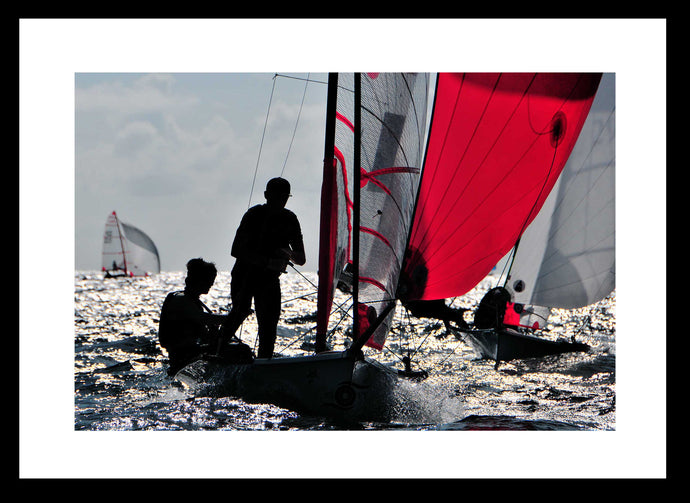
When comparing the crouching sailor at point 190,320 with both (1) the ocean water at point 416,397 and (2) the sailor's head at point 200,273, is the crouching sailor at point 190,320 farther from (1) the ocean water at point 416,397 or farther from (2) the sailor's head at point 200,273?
(1) the ocean water at point 416,397

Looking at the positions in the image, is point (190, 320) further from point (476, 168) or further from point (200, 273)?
point (476, 168)

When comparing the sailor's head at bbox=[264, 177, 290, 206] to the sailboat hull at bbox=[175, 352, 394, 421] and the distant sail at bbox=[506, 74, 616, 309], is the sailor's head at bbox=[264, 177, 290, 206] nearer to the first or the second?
the sailboat hull at bbox=[175, 352, 394, 421]

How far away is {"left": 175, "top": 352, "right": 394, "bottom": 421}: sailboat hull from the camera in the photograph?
146 inches

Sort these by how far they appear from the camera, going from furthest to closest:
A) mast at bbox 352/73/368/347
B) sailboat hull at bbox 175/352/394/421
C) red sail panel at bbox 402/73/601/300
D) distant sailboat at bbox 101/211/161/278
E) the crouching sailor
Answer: distant sailboat at bbox 101/211/161/278
red sail panel at bbox 402/73/601/300
the crouching sailor
mast at bbox 352/73/368/347
sailboat hull at bbox 175/352/394/421

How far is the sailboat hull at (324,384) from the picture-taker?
3.71 meters

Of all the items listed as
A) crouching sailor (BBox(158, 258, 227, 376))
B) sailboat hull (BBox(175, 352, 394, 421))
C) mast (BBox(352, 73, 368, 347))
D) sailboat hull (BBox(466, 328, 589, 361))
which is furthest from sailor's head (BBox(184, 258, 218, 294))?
sailboat hull (BBox(466, 328, 589, 361))

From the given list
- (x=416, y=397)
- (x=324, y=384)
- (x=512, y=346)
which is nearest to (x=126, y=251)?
(x=512, y=346)

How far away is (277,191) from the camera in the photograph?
4.39m

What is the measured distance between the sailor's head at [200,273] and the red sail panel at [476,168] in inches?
56.6

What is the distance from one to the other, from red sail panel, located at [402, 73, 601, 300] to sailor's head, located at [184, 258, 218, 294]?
4.72 feet

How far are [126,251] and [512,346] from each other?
32.4 metres
